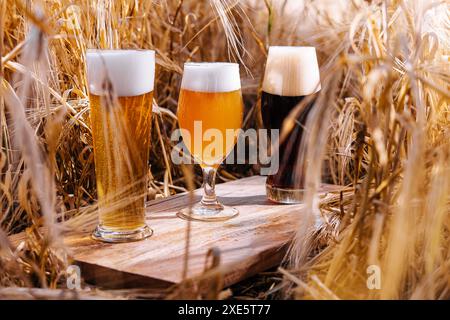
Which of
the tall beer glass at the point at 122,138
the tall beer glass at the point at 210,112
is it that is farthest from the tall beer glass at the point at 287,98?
the tall beer glass at the point at 122,138

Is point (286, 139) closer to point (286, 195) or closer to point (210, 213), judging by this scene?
point (286, 195)

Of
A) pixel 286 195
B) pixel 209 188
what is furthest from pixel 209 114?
pixel 286 195

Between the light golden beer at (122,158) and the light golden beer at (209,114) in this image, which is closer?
the light golden beer at (122,158)

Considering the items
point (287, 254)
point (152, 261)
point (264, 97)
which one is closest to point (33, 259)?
point (152, 261)

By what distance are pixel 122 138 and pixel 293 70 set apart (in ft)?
1.64

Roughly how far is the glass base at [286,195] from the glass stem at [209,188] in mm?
156

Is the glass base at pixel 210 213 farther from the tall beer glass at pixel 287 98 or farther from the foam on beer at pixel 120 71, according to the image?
the foam on beer at pixel 120 71

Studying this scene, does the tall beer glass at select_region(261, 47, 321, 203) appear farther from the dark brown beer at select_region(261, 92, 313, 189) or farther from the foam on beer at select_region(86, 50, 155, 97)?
the foam on beer at select_region(86, 50, 155, 97)

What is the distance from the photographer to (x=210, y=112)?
1.35 meters

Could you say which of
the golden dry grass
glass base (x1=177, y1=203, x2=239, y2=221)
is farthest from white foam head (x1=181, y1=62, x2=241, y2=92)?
glass base (x1=177, y1=203, x2=239, y2=221)

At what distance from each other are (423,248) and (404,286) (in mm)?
68

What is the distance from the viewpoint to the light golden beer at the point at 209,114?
1348 millimetres
